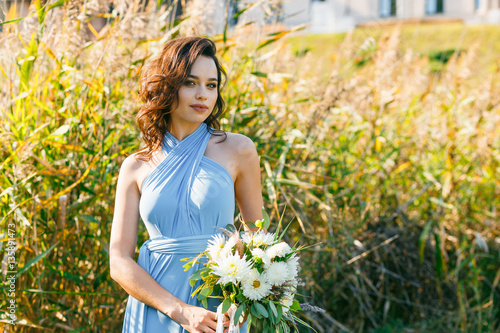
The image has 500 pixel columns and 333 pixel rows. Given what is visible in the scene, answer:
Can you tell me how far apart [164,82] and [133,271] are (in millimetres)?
685

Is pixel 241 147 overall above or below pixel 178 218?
above

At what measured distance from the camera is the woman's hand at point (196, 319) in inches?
59.1

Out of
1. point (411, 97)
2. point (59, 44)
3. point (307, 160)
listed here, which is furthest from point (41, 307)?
point (411, 97)

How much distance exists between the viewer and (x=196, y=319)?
59.6 inches

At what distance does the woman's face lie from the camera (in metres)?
1.74

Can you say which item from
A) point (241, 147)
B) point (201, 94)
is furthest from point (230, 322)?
point (201, 94)

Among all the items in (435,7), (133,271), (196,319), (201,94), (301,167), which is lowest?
(435,7)

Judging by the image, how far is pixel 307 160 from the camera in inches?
116

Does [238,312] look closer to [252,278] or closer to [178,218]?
[252,278]

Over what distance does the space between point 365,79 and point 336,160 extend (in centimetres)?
106

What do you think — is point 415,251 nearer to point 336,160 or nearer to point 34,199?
point 336,160

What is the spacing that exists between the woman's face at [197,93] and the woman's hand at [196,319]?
676mm

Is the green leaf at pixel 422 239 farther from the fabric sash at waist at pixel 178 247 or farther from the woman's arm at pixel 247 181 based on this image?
the fabric sash at waist at pixel 178 247

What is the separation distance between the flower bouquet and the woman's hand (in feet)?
0.18
